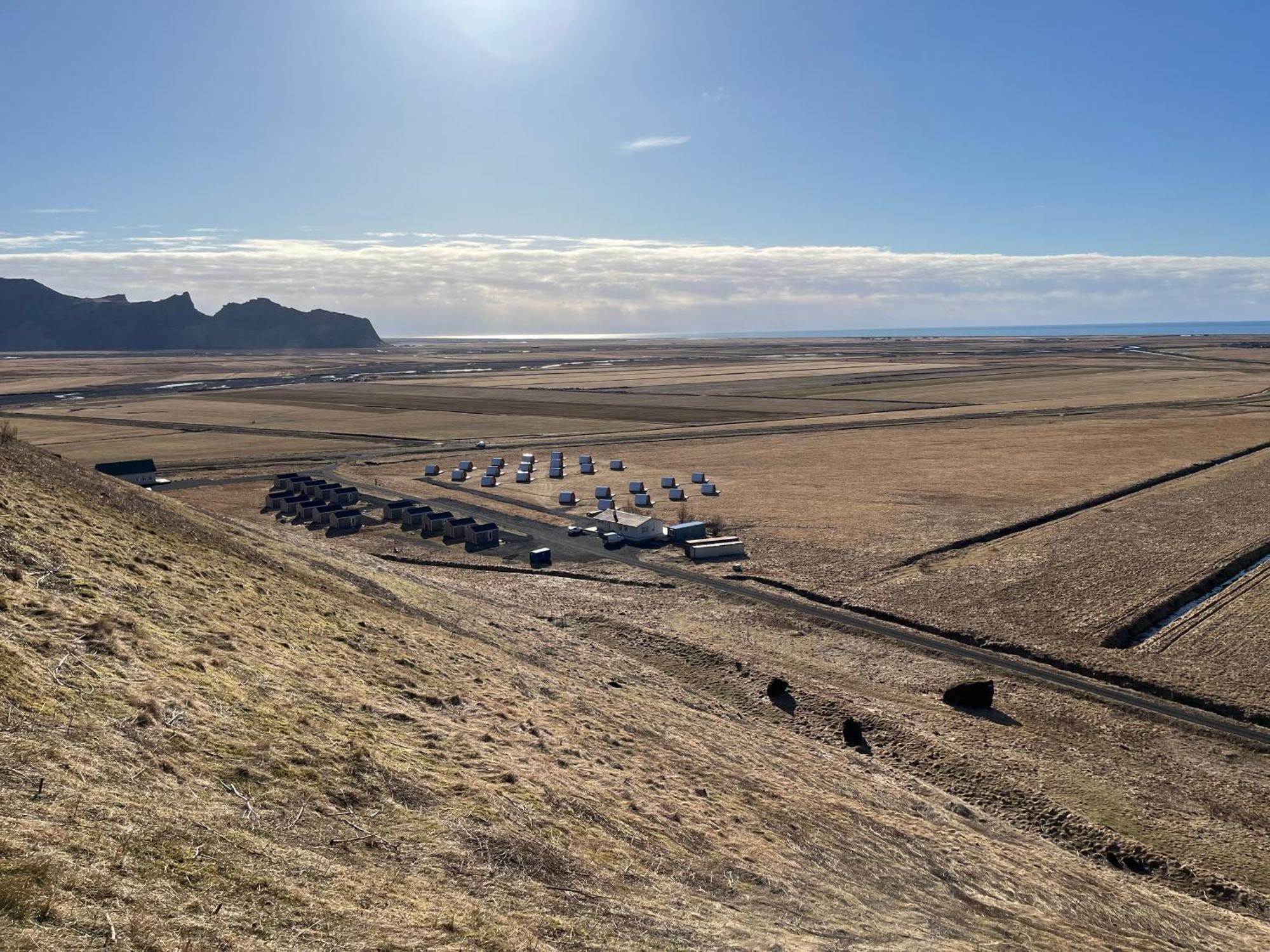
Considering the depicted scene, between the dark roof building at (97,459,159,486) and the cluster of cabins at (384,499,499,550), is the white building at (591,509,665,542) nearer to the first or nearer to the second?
the cluster of cabins at (384,499,499,550)

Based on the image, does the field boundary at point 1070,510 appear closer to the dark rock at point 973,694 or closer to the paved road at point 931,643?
the paved road at point 931,643

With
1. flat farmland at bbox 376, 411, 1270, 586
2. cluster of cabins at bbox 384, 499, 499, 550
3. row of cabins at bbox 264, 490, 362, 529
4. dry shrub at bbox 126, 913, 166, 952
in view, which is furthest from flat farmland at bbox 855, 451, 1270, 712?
row of cabins at bbox 264, 490, 362, 529

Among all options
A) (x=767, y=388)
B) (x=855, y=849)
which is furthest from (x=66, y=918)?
(x=767, y=388)

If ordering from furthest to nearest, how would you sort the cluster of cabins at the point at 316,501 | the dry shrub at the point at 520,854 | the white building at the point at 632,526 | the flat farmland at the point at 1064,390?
1. the flat farmland at the point at 1064,390
2. the cluster of cabins at the point at 316,501
3. the white building at the point at 632,526
4. the dry shrub at the point at 520,854

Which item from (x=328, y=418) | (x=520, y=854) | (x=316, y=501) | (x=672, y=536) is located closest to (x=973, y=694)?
(x=520, y=854)

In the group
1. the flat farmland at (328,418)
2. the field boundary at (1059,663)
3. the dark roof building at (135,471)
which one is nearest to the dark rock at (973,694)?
the field boundary at (1059,663)

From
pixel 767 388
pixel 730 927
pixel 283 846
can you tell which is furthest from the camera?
pixel 767 388

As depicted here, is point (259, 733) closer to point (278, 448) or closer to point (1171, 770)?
point (1171, 770)
